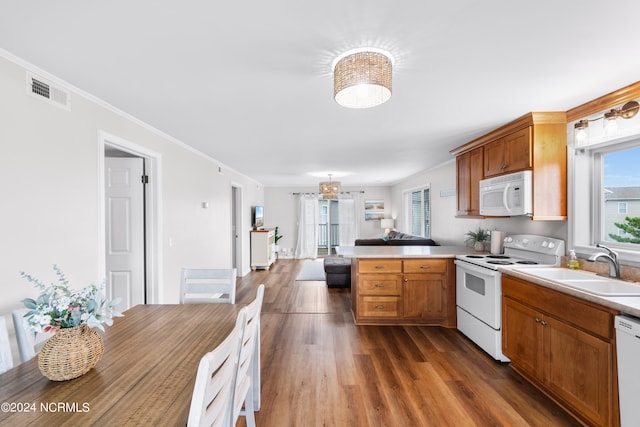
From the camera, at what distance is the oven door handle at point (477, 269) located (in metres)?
2.58

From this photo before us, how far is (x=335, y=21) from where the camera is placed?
1303mm

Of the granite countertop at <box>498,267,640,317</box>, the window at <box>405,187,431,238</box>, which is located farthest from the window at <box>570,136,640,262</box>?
the window at <box>405,187,431,238</box>

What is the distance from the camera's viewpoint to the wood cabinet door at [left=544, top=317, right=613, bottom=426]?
5.21ft

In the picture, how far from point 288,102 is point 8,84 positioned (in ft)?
5.46

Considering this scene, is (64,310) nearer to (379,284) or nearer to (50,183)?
(50,183)

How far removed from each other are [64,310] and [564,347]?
279 centimetres

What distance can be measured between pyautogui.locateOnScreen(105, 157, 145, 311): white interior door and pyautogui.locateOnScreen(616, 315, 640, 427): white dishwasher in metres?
3.80

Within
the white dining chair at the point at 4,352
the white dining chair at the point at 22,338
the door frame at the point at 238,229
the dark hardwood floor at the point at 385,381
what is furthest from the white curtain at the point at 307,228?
the white dining chair at the point at 4,352

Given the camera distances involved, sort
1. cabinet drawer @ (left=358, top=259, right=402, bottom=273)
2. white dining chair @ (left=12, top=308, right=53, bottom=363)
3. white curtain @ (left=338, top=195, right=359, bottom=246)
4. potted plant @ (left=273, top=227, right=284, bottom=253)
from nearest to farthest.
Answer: white dining chair @ (left=12, top=308, right=53, bottom=363)
cabinet drawer @ (left=358, top=259, right=402, bottom=273)
potted plant @ (left=273, top=227, right=284, bottom=253)
white curtain @ (left=338, top=195, right=359, bottom=246)

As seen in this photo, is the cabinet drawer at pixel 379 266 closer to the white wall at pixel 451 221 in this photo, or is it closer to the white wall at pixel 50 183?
the white wall at pixel 451 221

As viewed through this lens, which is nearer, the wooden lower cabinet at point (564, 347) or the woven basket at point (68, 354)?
the woven basket at point (68, 354)

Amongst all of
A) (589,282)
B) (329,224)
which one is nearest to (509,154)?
(589,282)

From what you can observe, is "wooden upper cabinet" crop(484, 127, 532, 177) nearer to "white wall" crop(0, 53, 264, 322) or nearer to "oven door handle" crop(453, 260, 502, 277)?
"oven door handle" crop(453, 260, 502, 277)

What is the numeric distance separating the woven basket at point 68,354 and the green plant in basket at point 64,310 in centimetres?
4
